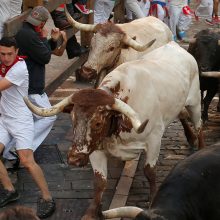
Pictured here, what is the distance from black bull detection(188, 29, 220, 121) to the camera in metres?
9.65

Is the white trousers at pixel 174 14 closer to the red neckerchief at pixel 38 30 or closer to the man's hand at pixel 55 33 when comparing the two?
the man's hand at pixel 55 33

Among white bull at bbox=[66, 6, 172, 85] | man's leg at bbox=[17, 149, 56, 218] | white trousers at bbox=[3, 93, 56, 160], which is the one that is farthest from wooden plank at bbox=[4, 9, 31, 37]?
man's leg at bbox=[17, 149, 56, 218]

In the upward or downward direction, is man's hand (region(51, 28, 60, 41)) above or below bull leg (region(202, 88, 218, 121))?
above

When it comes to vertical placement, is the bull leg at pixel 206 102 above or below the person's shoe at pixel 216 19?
above

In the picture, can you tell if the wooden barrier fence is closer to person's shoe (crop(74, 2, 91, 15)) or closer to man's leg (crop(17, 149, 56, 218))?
person's shoe (crop(74, 2, 91, 15))

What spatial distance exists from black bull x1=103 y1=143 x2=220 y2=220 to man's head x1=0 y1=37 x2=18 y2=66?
2361mm

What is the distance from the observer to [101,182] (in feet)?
21.9

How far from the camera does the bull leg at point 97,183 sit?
663 centimetres

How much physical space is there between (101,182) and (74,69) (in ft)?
15.7

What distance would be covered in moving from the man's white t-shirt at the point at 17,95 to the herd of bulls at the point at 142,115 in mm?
736

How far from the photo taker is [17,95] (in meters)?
6.98

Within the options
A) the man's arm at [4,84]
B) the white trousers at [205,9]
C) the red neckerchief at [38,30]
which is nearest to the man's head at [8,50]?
the man's arm at [4,84]

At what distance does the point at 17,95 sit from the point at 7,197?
1.17 m

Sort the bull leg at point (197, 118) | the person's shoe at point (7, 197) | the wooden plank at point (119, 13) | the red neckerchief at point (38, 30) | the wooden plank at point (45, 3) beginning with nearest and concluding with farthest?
the person's shoe at point (7, 197)
the red neckerchief at point (38, 30)
the bull leg at point (197, 118)
the wooden plank at point (45, 3)
the wooden plank at point (119, 13)
